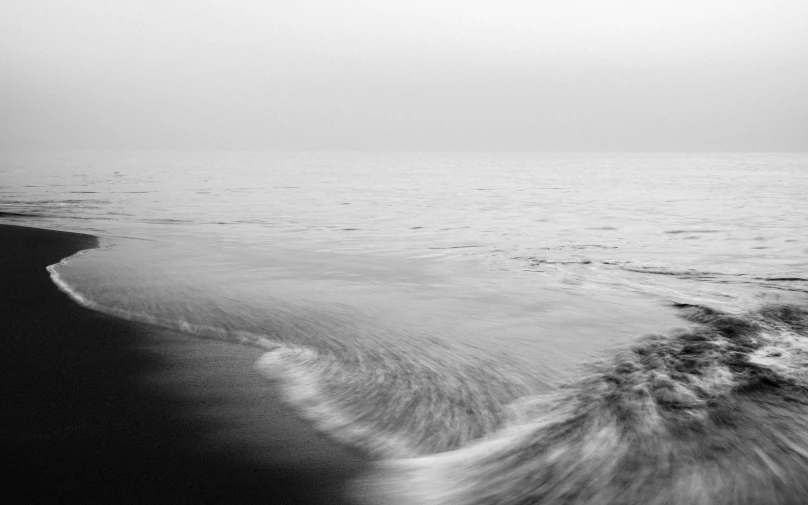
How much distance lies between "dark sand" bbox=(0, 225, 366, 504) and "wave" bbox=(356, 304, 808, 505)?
14.4 inches

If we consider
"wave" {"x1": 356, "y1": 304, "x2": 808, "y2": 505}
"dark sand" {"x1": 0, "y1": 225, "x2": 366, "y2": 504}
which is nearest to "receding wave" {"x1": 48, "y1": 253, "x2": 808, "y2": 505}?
"wave" {"x1": 356, "y1": 304, "x2": 808, "y2": 505}

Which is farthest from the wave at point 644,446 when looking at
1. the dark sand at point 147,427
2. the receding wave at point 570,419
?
the dark sand at point 147,427

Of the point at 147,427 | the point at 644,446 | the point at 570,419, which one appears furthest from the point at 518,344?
the point at 147,427

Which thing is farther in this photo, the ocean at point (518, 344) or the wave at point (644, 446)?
the ocean at point (518, 344)

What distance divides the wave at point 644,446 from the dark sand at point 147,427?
1.20ft

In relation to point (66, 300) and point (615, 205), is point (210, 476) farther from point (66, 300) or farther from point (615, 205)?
point (615, 205)

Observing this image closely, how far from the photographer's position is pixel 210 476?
2.15 m

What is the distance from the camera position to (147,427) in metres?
2.55

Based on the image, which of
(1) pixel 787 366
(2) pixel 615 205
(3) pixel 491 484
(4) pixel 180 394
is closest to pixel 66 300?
(4) pixel 180 394

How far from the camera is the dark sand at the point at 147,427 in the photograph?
2.07m

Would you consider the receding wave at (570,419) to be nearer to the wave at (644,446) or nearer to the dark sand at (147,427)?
the wave at (644,446)

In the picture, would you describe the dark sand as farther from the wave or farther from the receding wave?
the wave

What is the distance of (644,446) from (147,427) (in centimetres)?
200

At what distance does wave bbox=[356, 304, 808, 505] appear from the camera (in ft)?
6.86
